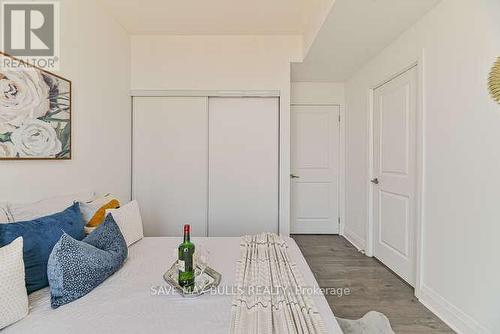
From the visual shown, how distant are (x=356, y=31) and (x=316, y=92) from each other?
163 cm

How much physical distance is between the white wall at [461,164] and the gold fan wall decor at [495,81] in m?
0.05

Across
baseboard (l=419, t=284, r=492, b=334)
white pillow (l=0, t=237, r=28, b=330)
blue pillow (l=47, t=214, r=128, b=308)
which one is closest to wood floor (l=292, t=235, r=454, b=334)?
baseboard (l=419, t=284, r=492, b=334)

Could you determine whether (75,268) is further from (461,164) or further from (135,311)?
(461,164)

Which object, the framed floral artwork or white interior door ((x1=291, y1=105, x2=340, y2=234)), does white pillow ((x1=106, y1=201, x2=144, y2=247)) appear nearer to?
the framed floral artwork

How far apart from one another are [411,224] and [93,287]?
2.51 metres

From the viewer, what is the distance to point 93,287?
4.16 ft

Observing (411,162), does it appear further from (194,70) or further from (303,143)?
(194,70)

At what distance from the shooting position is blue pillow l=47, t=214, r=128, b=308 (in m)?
1.15

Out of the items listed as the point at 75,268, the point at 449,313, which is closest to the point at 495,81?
the point at 449,313

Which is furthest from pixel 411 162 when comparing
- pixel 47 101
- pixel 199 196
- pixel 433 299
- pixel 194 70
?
pixel 47 101

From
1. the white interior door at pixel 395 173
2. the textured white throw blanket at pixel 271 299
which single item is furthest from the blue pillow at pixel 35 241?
the white interior door at pixel 395 173

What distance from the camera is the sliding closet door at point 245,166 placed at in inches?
136

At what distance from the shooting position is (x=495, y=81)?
5.24 feet

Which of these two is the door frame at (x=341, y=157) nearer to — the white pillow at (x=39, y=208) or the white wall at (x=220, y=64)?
the white wall at (x=220, y=64)
